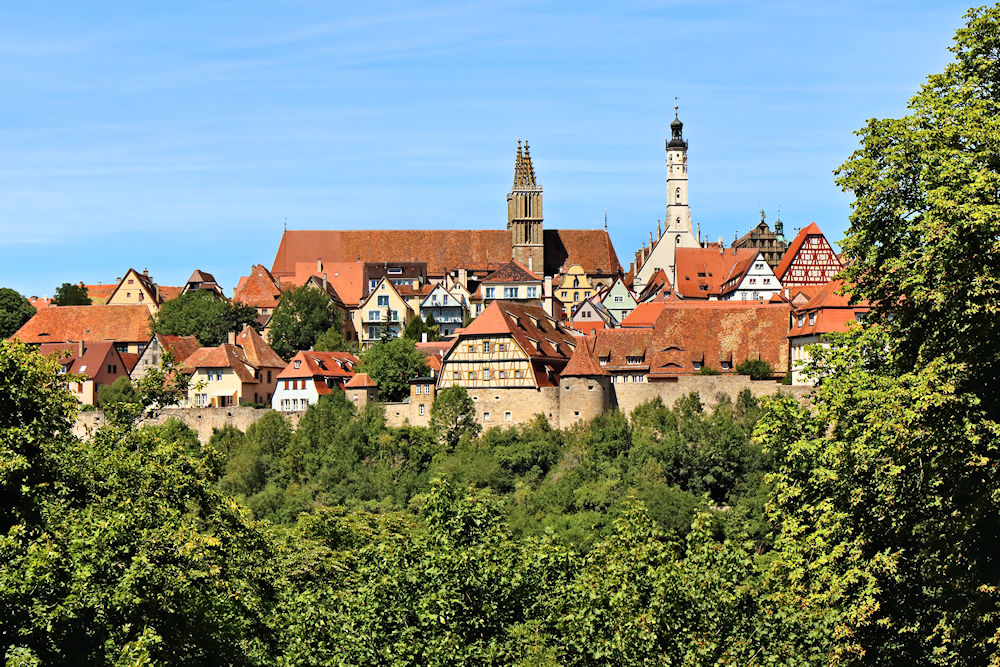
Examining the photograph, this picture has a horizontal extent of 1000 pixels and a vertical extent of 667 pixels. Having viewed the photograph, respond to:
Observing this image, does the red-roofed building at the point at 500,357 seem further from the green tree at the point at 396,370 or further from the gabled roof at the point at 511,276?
the gabled roof at the point at 511,276

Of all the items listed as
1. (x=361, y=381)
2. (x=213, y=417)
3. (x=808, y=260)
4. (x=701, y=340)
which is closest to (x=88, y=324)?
(x=213, y=417)

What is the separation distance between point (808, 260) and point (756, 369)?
3148cm

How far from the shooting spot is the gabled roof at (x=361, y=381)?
7681cm

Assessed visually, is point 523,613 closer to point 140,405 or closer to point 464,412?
point 140,405

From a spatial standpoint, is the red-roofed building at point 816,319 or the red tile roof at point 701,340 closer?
the red-roofed building at point 816,319

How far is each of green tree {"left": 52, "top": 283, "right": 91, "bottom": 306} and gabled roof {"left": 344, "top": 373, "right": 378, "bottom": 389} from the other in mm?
39575

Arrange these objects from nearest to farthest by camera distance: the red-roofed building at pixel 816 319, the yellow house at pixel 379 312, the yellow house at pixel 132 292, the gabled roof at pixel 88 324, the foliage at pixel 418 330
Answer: the red-roofed building at pixel 816 319 → the foliage at pixel 418 330 → the gabled roof at pixel 88 324 → the yellow house at pixel 379 312 → the yellow house at pixel 132 292

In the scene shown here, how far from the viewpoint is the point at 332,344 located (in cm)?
9181

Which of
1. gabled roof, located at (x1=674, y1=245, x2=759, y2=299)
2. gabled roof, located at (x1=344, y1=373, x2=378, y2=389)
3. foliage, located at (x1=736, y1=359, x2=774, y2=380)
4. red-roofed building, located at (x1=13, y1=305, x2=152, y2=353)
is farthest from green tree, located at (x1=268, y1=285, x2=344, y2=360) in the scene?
foliage, located at (x1=736, y1=359, x2=774, y2=380)

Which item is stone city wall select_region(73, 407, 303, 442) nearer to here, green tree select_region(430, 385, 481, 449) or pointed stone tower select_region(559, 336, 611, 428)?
green tree select_region(430, 385, 481, 449)

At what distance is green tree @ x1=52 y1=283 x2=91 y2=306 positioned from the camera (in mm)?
109250

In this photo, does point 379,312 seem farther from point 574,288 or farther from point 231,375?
point 231,375

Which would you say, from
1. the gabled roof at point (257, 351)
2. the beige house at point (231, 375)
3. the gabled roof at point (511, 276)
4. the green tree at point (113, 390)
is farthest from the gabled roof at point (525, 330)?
the gabled roof at point (511, 276)

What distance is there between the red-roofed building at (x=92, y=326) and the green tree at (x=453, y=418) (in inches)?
1316
